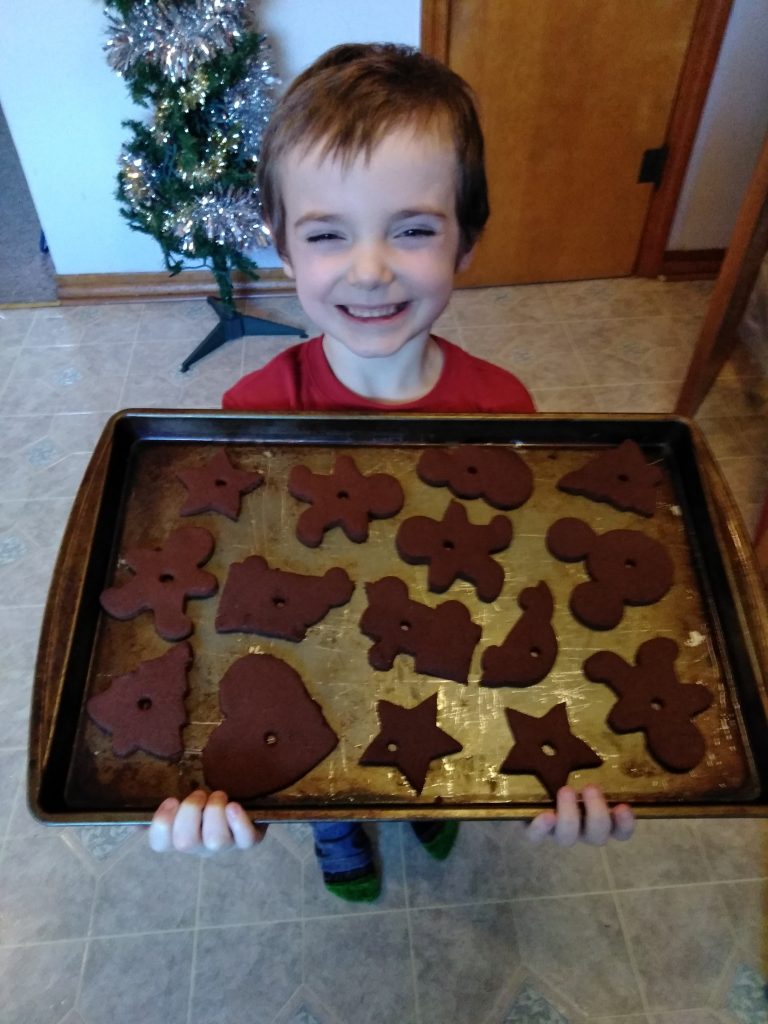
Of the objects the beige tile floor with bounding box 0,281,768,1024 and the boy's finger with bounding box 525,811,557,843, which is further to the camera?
the beige tile floor with bounding box 0,281,768,1024

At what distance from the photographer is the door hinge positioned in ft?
6.44

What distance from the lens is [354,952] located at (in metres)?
1.08

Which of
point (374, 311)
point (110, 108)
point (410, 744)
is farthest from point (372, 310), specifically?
point (110, 108)

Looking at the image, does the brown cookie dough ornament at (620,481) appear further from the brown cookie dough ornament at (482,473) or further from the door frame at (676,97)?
the door frame at (676,97)

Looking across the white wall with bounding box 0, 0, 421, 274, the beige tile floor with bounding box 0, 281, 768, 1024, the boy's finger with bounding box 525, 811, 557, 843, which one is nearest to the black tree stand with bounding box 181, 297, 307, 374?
the white wall with bounding box 0, 0, 421, 274

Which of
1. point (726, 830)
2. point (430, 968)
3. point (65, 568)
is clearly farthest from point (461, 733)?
point (726, 830)

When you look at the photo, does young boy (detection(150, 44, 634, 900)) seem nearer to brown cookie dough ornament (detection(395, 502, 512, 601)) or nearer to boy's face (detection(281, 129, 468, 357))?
boy's face (detection(281, 129, 468, 357))

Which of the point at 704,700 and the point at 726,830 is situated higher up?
the point at 704,700

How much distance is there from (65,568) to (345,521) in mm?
290

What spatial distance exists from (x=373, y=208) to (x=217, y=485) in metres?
0.34

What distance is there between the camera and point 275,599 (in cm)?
75

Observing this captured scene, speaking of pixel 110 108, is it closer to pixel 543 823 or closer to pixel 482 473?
pixel 482 473

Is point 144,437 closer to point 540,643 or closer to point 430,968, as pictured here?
point 540,643

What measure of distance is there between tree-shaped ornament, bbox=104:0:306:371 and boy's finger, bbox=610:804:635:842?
4.70 ft
